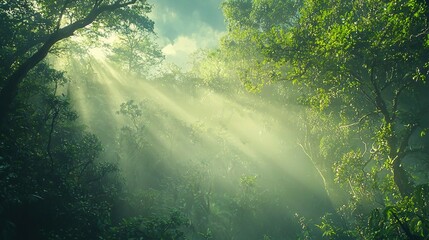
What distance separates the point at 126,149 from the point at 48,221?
42.1ft

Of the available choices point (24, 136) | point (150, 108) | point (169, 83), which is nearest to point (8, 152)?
point (24, 136)

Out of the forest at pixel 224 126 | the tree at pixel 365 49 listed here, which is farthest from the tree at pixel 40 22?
the tree at pixel 365 49

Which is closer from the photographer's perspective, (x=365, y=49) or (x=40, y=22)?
(x=365, y=49)

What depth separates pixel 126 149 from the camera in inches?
914

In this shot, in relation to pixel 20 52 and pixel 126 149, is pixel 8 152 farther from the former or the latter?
pixel 126 149

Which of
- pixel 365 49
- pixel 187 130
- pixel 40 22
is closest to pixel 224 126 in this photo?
pixel 187 130

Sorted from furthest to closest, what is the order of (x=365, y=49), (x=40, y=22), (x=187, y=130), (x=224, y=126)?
(x=224, y=126), (x=187, y=130), (x=40, y=22), (x=365, y=49)

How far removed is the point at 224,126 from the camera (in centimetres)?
3300

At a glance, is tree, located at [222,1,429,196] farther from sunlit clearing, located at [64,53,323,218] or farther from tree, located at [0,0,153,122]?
sunlit clearing, located at [64,53,323,218]

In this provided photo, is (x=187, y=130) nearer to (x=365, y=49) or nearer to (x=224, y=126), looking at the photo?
(x=224, y=126)

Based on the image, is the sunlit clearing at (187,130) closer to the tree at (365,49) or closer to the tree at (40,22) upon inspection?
the tree at (40,22)

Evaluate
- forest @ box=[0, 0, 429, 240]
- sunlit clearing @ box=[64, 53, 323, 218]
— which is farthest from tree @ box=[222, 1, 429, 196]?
sunlit clearing @ box=[64, 53, 323, 218]

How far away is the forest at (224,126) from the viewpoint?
33.1ft

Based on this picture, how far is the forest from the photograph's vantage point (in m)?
10.1
